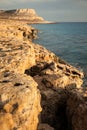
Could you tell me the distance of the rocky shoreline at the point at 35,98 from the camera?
10594 mm

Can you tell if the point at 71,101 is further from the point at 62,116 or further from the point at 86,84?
the point at 86,84

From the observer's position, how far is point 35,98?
38.8ft

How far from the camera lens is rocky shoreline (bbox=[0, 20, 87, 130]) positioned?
34.8 feet

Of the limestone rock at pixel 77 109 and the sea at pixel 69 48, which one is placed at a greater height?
the limestone rock at pixel 77 109

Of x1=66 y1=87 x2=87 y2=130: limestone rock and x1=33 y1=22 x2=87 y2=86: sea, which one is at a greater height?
x1=66 y1=87 x2=87 y2=130: limestone rock

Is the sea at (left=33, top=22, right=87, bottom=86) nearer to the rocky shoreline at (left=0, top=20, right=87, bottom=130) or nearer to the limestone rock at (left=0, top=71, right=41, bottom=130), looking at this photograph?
the rocky shoreline at (left=0, top=20, right=87, bottom=130)

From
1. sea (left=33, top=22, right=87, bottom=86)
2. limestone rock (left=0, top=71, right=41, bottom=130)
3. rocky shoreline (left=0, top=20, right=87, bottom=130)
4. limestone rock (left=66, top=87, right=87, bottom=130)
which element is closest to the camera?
limestone rock (left=0, top=71, right=41, bottom=130)

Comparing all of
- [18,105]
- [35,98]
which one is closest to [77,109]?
[35,98]

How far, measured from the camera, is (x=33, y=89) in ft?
39.0

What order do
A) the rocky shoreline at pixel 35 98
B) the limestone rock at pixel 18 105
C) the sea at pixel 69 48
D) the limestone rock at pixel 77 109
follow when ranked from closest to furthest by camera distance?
the limestone rock at pixel 18 105
the rocky shoreline at pixel 35 98
the limestone rock at pixel 77 109
the sea at pixel 69 48

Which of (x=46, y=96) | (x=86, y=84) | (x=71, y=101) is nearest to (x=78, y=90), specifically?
(x=71, y=101)

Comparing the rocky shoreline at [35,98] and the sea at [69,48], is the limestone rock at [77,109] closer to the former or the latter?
the rocky shoreline at [35,98]

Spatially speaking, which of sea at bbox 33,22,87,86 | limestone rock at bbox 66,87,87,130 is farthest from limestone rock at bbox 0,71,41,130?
sea at bbox 33,22,87,86

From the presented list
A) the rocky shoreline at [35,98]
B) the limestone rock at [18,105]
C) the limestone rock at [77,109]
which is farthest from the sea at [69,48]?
the limestone rock at [18,105]
